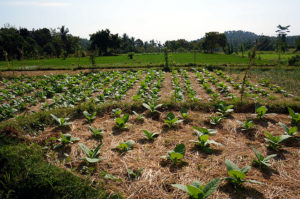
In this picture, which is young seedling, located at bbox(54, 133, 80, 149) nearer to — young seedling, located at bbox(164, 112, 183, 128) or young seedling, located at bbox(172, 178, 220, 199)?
young seedling, located at bbox(164, 112, 183, 128)

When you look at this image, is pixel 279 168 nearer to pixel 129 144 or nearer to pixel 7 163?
pixel 129 144

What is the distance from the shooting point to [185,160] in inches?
100

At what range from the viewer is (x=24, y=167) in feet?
6.94

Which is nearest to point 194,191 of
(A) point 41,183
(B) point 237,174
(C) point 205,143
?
(B) point 237,174

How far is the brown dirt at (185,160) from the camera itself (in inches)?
77.5

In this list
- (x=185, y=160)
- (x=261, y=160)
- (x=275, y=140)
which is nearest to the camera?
(x=261, y=160)

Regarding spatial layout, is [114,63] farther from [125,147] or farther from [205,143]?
[205,143]

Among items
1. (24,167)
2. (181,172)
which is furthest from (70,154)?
(181,172)

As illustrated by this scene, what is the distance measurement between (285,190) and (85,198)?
228 centimetres

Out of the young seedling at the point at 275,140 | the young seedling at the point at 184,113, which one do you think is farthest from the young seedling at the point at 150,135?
the young seedling at the point at 275,140

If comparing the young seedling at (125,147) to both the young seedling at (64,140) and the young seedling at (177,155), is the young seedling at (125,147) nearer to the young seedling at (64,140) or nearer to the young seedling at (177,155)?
the young seedling at (177,155)

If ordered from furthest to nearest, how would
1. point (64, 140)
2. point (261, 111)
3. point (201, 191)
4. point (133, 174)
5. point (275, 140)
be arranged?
point (261, 111) → point (64, 140) → point (275, 140) → point (133, 174) → point (201, 191)

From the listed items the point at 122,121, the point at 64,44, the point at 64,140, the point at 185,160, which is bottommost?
the point at 185,160

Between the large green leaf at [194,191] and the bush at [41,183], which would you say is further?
the bush at [41,183]
